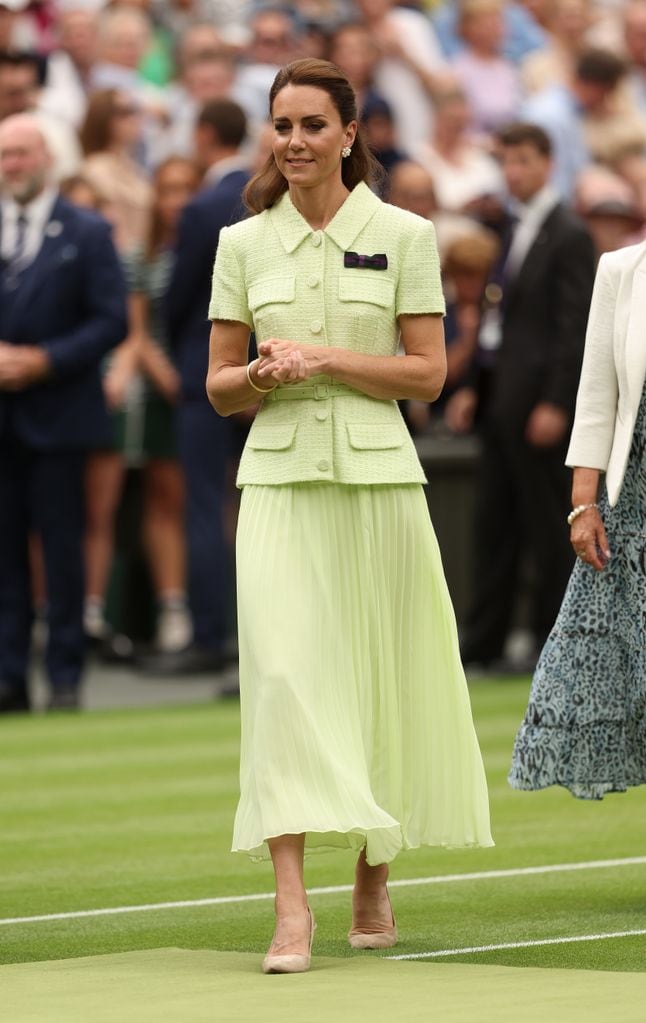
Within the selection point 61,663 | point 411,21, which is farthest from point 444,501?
point 411,21

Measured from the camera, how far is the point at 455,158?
711 inches

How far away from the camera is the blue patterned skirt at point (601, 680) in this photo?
6.74 meters

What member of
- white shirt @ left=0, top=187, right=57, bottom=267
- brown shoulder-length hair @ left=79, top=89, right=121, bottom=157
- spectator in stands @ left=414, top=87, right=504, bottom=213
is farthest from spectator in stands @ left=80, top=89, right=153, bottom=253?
spectator in stands @ left=414, top=87, right=504, bottom=213

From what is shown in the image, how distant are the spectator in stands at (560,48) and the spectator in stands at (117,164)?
15.1 ft

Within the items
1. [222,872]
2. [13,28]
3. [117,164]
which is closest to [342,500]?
[222,872]

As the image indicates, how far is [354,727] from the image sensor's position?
19.9ft

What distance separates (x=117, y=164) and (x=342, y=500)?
931 cm

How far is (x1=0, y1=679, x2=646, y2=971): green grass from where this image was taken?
639cm

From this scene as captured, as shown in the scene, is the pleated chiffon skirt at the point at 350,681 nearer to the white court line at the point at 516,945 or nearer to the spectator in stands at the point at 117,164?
the white court line at the point at 516,945

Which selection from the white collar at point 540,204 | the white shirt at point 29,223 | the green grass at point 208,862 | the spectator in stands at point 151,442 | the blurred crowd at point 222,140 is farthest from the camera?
the spectator in stands at point 151,442

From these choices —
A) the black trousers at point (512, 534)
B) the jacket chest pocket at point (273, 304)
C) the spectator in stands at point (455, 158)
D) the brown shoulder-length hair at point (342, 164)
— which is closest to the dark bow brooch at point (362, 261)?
the jacket chest pocket at point (273, 304)

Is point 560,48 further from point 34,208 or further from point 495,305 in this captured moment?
point 34,208

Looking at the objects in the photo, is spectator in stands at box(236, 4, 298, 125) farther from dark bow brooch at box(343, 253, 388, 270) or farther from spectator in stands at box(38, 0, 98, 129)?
dark bow brooch at box(343, 253, 388, 270)

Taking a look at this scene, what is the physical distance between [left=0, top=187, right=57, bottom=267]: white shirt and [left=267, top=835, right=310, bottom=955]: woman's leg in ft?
21.9
